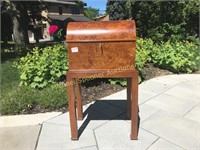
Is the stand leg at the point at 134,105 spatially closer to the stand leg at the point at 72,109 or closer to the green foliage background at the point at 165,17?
the stand leg at the point at 72,109

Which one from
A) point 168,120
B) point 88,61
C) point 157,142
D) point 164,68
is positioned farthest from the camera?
point 164,68

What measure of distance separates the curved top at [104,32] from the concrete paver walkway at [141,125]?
152 cm

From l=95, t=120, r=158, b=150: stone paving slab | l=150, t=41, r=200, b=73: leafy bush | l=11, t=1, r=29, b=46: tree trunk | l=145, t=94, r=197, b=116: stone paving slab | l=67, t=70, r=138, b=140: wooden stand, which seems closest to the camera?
l=67, t=70, r=138, b=140: wooden stand

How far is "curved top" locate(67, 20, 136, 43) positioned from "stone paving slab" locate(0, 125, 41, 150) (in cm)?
166

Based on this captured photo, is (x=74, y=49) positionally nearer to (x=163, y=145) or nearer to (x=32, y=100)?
(x=163, y=145)

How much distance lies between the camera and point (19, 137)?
334 cm

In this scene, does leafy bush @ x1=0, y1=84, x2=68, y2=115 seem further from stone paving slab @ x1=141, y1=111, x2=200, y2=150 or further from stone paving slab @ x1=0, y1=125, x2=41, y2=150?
stone paving slab @ x1=141, y1=111, x2=200, y2=150

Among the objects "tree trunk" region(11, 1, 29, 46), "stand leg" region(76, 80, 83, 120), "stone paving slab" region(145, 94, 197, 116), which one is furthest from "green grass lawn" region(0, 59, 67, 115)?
"tree trunk" region(11, 1, 29, 46)

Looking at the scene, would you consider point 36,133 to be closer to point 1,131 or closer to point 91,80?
point 1,131

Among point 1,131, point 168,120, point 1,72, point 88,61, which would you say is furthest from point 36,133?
point 1,72

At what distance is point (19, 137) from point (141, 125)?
6.54 ft

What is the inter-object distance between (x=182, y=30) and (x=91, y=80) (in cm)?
702

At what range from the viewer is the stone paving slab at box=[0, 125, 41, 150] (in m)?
3.10

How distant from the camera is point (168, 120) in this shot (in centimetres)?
369
